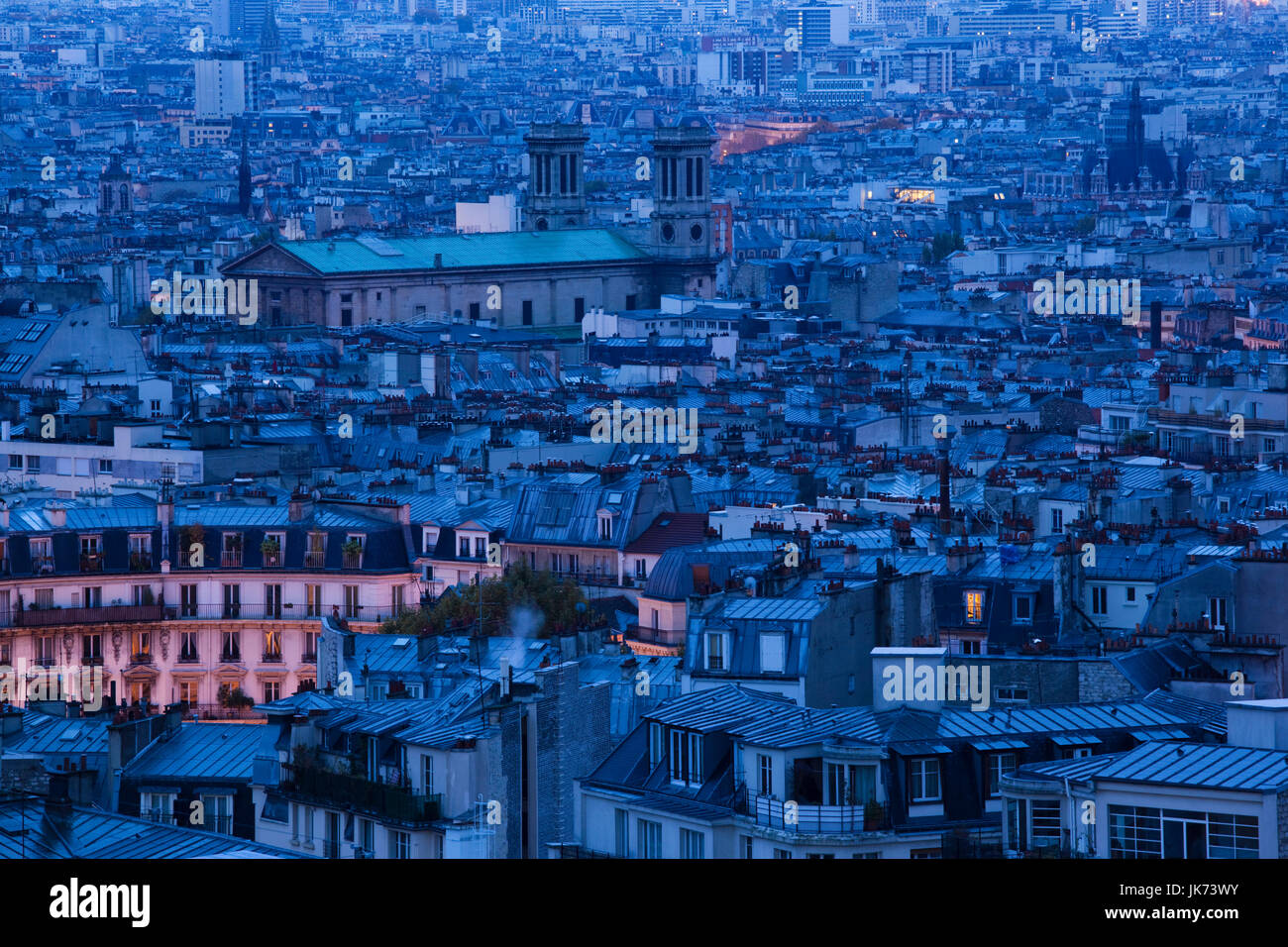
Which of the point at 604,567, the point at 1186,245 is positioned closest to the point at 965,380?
the point at 604,567

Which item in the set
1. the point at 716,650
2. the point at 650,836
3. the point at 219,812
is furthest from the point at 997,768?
the point at 219,812

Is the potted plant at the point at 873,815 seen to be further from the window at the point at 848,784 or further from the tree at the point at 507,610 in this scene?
the tree at the point at 507,610

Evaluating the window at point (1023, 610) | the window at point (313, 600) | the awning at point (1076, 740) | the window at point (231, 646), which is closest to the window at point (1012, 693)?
the awning at point (1076, 740)

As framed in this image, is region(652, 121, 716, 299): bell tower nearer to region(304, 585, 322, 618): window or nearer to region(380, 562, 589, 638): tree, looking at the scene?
region(304, 585, 322, 618): window

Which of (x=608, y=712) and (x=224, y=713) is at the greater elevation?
(x=608, y=712)

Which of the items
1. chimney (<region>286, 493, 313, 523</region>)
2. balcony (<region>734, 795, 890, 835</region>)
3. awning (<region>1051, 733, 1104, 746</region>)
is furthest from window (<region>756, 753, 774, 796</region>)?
chimney (<region>286, 493, 313, 523</region>)
